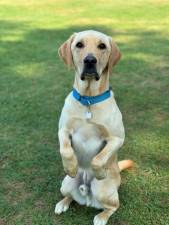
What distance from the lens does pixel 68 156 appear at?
134 inches

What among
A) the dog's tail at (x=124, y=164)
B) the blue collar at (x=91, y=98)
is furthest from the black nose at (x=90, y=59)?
the dog's tail at (x=124, y=164)

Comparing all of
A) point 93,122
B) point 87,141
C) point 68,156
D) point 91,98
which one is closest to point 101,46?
point 91,98

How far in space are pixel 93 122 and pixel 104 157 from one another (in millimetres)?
261

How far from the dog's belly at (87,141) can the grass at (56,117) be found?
54 cm

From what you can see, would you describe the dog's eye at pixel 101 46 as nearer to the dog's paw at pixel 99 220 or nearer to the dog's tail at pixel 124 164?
the dog's tail at pixel 124 164

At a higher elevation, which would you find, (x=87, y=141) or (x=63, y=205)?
(x=87, y=141)

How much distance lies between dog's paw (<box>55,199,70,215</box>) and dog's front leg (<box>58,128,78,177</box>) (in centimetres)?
44

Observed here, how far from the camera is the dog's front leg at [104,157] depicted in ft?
11.2

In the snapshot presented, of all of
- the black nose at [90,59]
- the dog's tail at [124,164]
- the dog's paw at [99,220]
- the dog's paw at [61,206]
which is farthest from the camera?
the dog's tail at [124,164]

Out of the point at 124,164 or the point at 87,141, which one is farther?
the point at 124,164

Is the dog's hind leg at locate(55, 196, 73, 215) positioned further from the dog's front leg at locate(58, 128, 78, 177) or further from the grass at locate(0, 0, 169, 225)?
the dog's front leg at locate(58, 128, 78, 177)

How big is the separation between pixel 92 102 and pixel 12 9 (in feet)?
35.6

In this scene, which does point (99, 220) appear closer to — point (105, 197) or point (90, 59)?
point (105, 197)

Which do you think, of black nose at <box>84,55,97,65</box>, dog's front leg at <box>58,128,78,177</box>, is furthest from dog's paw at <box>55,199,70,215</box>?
black nose at <box>84,55,97,65</box>
